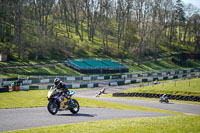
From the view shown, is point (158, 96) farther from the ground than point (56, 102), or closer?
closer

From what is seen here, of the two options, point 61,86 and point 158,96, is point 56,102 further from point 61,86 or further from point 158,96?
point 158,96

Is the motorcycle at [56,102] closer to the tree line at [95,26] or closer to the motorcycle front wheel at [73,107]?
the motorcycle front wheel at [73,107]

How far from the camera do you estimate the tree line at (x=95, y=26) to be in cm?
5684

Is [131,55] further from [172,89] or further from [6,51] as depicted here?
[172,89]

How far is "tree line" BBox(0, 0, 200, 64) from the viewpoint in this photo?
186 feet

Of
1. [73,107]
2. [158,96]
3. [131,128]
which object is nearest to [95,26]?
[158,96]

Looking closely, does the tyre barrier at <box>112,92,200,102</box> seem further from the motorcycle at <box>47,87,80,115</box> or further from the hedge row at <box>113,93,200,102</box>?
the motorcycle at <box>47,87,80,115</box>

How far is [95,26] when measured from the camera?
78.9 meters

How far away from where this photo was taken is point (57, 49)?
6262 centimetres

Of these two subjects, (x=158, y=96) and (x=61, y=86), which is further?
(x=158, y=96)

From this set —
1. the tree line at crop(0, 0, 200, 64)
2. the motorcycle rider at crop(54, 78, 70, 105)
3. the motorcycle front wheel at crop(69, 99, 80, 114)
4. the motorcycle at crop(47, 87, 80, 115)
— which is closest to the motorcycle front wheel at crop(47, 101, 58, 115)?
the motorcycle at crop(47, 87, 80, 115)

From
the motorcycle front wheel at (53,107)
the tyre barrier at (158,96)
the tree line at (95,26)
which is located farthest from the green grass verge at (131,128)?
the tree line at (95,26)

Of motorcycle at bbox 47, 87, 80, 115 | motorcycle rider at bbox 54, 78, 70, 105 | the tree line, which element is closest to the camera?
motorcycle at bbox 47, 87, 80, 115

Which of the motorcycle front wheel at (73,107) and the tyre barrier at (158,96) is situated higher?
the motorcycle front wheel at (73,107)
